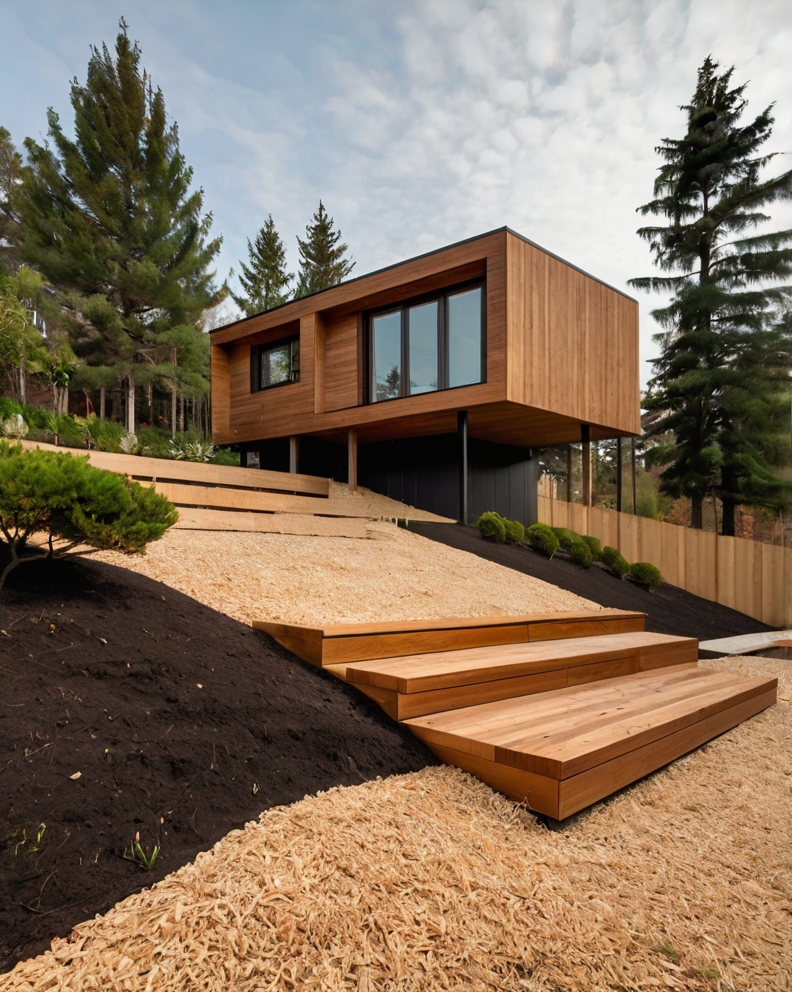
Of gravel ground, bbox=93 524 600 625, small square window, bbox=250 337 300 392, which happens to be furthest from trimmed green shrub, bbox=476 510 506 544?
small square window, bbox=250 337 300 392

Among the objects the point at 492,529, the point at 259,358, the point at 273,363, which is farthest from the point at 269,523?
the point at 259,358

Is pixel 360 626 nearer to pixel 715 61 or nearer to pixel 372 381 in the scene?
pixel 372 381

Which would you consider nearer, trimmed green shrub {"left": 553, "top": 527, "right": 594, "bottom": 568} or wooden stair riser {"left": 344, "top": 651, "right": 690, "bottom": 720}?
wooden stair riser {"left": 344, "top": 651, "right": 690, "bottom": 720}

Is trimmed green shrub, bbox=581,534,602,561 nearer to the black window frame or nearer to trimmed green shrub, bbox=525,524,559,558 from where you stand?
trimmed green shrub, bbox=525,524,559,558

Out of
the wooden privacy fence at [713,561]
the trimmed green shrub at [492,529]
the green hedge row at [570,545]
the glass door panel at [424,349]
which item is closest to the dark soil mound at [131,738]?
the trimmed green shrub at [492,529]

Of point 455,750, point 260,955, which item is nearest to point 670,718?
point 455,750

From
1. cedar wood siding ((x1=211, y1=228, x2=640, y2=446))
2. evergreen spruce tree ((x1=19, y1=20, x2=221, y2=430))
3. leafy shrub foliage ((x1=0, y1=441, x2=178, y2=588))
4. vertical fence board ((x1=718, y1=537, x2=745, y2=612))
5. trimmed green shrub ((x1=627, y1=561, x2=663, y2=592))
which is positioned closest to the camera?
leafy shrub foliage ((x1=0, y1=441, x2=178, y2=588))

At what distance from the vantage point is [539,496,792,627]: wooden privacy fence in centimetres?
1022

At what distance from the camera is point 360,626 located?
3.41m

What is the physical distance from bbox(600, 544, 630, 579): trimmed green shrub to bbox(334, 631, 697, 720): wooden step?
5.34m

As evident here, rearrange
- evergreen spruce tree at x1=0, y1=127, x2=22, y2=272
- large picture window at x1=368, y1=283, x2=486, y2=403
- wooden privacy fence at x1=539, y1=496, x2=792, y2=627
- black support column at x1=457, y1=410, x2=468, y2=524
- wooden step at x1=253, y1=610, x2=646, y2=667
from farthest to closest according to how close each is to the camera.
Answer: evergreen spruce tree at x1=0, y1=127, x2=22, y2=272, wooden privacy fence at x1=539, y1=496, x2=792, y2=627, black support column at x1=457, y1=410, x2=468, y2=524, large picture window at x1=368, y1=283, x2=486, y2=403, wooden step at x1=253, y1=610, x2=646, y2=667

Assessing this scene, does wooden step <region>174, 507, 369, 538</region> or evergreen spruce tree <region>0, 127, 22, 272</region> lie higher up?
evergreen spruce tree <region>0, 127, 22, 272</region>

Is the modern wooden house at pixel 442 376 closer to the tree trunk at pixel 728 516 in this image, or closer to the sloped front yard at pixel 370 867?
the tree trunk at pixel 728 516

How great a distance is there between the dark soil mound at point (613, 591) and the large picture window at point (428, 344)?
248 centimetres
